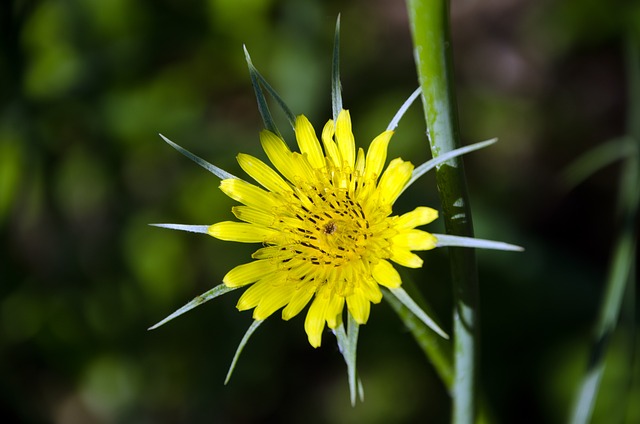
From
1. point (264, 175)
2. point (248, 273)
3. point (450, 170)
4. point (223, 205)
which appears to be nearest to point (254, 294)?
point (248, 273)

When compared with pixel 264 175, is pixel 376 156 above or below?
above

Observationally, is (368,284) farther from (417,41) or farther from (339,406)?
(339,406)

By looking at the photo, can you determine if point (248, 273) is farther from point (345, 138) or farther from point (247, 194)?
point (345, 138)

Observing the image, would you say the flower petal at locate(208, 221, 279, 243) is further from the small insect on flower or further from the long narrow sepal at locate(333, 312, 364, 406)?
the long narrow sepal at locate(333, 312, 364, 406)

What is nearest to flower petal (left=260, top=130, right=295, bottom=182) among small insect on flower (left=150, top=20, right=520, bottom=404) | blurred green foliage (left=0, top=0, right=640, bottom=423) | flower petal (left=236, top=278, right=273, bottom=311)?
small insect on flower (left=150, top=20, right=520, bottom=404)

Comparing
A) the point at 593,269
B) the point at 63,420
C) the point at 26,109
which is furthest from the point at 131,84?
the point at 593,269
